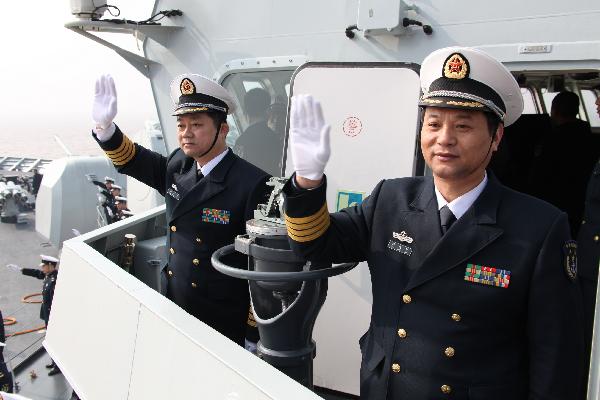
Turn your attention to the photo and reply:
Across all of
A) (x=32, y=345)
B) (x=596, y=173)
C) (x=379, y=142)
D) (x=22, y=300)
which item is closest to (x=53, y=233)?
(x=22, y=300)

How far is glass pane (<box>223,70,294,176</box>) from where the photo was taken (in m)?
3.97

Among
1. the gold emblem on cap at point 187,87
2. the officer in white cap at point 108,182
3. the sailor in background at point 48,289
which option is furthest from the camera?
the officer in white cap at point 108,182

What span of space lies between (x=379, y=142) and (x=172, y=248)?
1284 millimetres

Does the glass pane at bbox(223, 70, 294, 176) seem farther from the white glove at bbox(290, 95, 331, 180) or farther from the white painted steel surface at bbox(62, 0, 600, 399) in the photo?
the white glove at bbox(290, 95, 331, 180)

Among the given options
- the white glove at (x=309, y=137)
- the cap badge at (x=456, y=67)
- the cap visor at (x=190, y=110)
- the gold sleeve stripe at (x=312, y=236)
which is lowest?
the gold sleeve stripe at (x=312, y=236)

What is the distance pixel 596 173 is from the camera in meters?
2.81

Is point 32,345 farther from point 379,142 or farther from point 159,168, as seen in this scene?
point 379,142

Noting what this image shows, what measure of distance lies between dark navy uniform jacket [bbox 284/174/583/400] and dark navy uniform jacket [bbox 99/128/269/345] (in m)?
1.11

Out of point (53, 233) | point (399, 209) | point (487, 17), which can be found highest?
point (487, 17)

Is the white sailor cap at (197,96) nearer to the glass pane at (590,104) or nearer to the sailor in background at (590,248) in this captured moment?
the sailor in background at (590,248)

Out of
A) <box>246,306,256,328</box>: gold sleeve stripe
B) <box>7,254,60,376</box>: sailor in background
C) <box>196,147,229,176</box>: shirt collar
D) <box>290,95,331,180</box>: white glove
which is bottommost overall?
<box>7,254,60,376</box>: sailor in background

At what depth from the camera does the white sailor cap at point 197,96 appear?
270cm

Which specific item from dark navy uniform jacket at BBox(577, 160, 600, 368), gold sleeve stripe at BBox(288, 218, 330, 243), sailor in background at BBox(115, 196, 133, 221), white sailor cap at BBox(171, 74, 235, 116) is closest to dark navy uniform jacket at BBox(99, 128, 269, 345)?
white sailor cap at BBox(171, 74, 235, 116)

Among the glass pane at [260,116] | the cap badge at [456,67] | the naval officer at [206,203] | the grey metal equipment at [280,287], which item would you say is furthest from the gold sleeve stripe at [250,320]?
the cap badge at [456,67]
